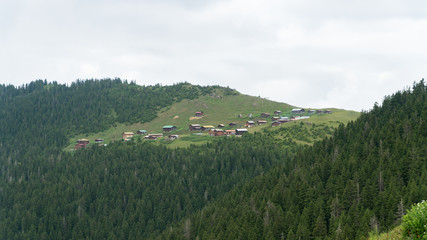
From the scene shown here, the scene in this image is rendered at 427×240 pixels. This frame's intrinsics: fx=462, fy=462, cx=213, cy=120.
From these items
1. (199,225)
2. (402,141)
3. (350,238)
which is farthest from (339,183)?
(199,225)

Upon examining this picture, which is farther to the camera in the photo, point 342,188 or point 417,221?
point 342,188

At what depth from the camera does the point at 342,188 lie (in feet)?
480

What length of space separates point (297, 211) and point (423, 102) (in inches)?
2983

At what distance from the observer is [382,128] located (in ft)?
570

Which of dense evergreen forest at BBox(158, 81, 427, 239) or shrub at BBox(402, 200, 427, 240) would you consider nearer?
shrub at BBox(402, 200, 427, 240)

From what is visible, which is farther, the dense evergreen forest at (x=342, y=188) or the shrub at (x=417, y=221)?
→ the dense evergreen forest at (x=342, y=188)

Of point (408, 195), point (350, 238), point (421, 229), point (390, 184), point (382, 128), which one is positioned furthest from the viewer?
point (382, 128)

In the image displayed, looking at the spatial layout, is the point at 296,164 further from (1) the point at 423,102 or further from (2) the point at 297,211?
(1) the point at 423,102

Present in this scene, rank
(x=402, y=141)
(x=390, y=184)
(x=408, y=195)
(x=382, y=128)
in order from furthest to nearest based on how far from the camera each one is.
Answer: (x=382, y=128) → (x=402, y=141) → (x=390, y=184) → (x=408, y=195)

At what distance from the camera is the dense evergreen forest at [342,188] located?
125312 millimetres

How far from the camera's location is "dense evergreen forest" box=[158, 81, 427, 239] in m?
125

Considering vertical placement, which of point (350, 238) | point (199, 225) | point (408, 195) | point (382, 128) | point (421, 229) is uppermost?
point (382, 128)

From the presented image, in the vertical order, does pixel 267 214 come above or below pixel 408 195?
below

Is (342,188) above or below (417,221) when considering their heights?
below
